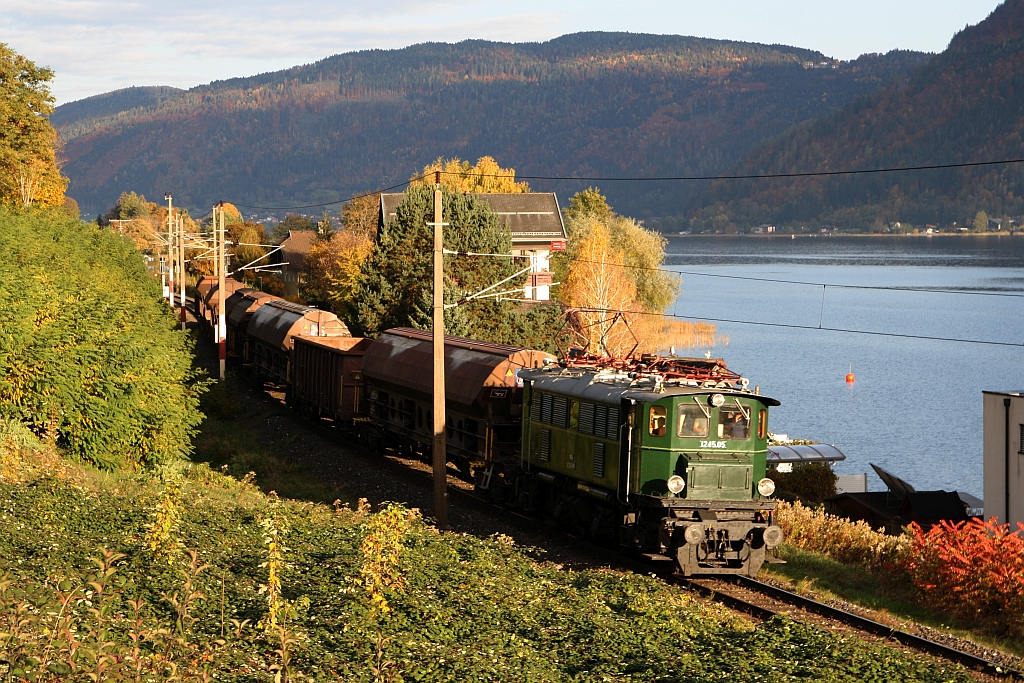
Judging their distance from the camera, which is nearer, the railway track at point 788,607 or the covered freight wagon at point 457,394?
the railway track at point 788,607

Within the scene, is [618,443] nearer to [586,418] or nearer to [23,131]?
[586,418]

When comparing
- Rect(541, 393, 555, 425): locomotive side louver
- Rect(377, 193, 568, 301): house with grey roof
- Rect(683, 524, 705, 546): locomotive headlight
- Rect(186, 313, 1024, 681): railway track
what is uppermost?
Rect(377, 193, 568, 301): house with grey roof

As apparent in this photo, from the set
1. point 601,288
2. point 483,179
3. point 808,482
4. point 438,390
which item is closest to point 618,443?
point 438,390

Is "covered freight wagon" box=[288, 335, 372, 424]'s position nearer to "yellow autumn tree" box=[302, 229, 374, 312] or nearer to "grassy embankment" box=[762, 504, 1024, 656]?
"grassy embankment" box=[762, 504, 1024, 656]

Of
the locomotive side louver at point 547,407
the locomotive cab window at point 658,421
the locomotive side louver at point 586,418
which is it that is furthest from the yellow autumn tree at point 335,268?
the locomotive cab window at point 658,421

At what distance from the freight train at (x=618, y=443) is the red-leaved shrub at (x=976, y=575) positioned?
3.01m

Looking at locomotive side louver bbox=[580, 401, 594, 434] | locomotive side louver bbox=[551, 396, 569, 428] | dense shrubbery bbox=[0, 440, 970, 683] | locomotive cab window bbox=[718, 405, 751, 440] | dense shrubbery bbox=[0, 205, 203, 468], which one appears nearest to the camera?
dense shrubbery bbox=[0, 440, 970, 683]

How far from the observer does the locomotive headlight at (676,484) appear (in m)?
19.9

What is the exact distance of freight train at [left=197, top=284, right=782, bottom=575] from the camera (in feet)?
66.8

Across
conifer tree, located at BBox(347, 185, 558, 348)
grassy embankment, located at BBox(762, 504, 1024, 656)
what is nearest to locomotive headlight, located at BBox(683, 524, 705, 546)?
grassy embankment, located at BBox(762, 504, 1024, 656)

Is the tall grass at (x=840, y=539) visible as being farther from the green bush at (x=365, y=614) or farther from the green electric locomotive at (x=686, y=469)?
the green bush at (x=365, y=614)

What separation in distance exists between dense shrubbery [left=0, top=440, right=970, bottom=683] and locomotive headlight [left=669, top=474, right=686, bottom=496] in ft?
5.76

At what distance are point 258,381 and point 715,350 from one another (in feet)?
169

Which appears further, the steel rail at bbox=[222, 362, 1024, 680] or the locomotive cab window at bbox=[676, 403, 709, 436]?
the locomotive cab window at bbox=[676, 403, 709, 436]
